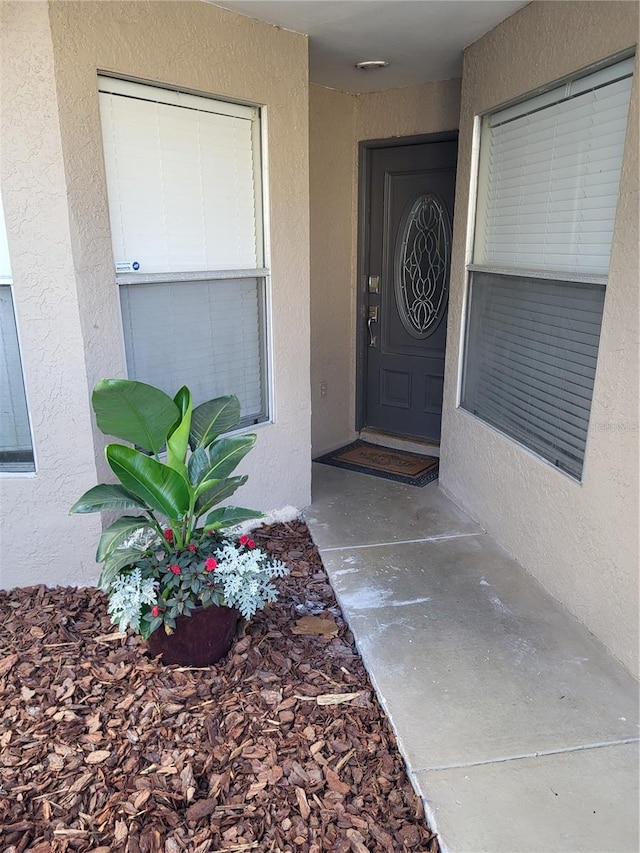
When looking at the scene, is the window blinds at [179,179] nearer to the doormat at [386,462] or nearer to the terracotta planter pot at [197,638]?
the terracotta planter pot at [197,638]

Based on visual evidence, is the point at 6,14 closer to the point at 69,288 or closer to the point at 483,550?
the point at 69,288

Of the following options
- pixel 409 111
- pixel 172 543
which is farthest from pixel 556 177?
pixel 172 543

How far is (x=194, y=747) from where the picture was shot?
2020 mm

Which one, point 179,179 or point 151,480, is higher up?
point 179,179

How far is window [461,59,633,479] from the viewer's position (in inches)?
97.9

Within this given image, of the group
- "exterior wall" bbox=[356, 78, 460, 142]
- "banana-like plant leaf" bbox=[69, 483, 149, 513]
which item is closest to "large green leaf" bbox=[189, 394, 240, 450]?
"banana-like plant leaf" bbox=[69, 483, 149, 513]

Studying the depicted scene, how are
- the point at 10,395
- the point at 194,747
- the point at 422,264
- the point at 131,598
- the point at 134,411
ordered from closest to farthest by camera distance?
the point at 194,747 → the point at 131,598 → the point at 134,411 → the point at 10,395 → the point at 422,264

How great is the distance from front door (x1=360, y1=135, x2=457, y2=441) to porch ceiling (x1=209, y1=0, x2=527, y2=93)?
634 mm

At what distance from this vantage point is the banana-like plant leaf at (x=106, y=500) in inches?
87.8

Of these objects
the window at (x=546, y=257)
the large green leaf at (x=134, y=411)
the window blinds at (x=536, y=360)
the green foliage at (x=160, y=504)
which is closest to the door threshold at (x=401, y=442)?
the window blinds at (x=536, y=360)

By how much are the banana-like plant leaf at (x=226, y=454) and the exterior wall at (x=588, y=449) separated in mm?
1462

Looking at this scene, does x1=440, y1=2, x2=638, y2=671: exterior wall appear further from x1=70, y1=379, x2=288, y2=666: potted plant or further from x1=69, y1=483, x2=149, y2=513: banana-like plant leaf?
x1=69, y1=483, x2=149, y2=513: banana-like plant leaf

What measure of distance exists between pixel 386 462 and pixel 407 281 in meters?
1.45

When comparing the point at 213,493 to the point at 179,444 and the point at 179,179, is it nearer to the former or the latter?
the point at 179,444
